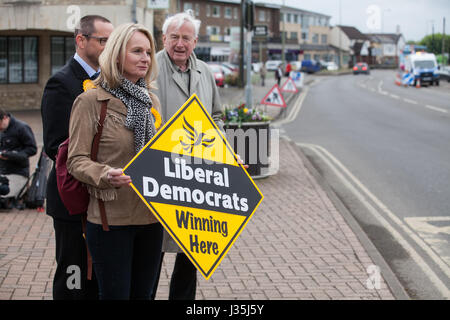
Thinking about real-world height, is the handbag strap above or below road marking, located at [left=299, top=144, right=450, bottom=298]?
above

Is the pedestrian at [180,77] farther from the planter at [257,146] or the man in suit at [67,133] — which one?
the planter at [257,146]

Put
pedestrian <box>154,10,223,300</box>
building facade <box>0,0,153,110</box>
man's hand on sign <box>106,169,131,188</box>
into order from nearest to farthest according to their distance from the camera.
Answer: man's hand on sign <box>106,169,131,188</box>, pedestrian <box>154,10,223,300</box>, building facade <box>0,0,153,110</box>

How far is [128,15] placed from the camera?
67.8 feet

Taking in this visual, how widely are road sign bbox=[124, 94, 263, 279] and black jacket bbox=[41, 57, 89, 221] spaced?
2.00 ft

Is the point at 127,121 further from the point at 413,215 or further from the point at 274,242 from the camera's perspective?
the point at 413,215

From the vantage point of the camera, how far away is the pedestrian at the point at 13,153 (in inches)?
317

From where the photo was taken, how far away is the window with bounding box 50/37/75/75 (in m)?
23.7

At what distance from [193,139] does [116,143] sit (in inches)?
16.7

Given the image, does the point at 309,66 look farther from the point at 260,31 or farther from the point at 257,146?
the point at 257,146

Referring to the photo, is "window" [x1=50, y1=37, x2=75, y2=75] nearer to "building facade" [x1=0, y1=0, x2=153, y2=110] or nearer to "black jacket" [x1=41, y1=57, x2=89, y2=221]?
"building facade" [x1=0, y1=0, x2=153, y2=110]

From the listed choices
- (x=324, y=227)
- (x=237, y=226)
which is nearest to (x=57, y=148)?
(x=237, y=226)

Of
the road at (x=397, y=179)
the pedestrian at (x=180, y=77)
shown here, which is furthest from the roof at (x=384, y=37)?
the pedestrian at (x=180, y=77)

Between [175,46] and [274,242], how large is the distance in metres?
3.15

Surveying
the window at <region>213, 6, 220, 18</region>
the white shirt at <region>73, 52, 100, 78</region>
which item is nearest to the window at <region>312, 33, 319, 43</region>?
the window at <region>213, 6, 220, 18</region>
